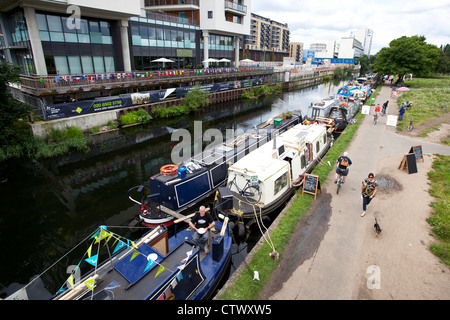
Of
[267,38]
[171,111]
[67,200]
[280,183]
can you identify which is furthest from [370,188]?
[267,38]

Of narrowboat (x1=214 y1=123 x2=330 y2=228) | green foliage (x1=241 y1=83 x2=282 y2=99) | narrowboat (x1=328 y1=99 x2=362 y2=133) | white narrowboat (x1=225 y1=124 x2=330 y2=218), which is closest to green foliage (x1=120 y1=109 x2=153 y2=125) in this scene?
white narrowboat (x1=225 y1=124 x2=330 y2=218)

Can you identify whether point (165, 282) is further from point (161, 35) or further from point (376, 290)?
point (161, 35)

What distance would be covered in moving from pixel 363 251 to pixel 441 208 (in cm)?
523

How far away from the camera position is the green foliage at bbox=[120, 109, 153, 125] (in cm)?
2769

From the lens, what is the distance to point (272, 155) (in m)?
12.9

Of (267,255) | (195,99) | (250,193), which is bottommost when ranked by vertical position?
(267,255)

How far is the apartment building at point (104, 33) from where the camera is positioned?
88.5ft

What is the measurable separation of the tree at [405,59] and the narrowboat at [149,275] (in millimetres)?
65896

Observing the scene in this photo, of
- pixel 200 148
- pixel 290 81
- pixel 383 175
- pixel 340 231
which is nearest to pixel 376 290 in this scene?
pixel 340 231

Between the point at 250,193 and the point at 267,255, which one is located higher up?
the point at 250,193

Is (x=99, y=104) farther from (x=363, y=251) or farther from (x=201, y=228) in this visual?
(x=363, y=251)

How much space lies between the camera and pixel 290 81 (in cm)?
6312

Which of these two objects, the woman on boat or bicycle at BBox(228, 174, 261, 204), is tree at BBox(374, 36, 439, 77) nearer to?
bicycle at BBox(228, 174, 261, 204)
